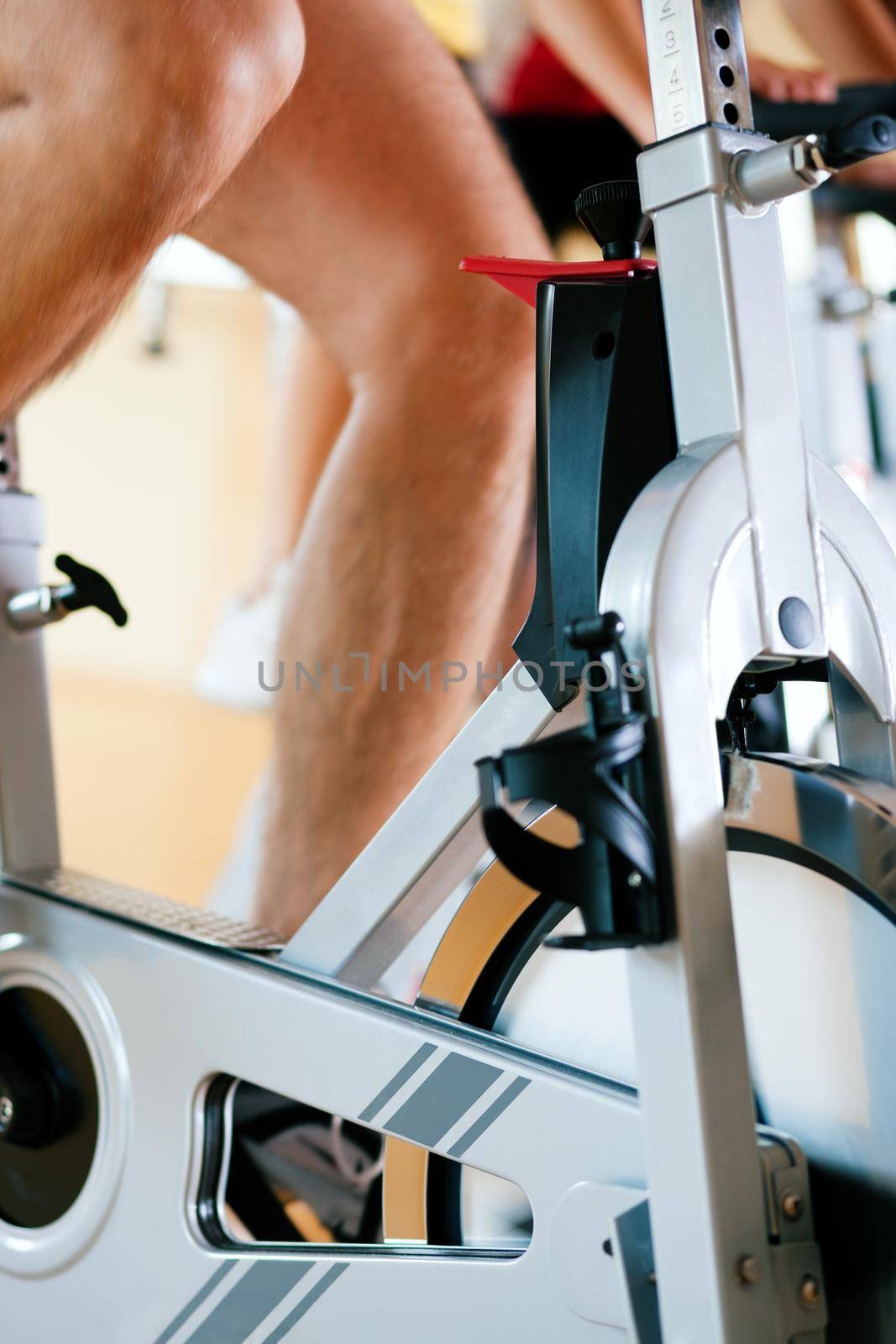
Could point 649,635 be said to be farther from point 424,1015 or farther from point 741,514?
point 424,1015

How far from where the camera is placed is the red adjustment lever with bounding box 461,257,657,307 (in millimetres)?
532

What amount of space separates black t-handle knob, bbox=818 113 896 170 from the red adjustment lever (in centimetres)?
10

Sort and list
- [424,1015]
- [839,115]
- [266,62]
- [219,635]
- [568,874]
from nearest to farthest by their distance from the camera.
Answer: [568,874] → [424,1015] → [266,62] → [839,115] → [219,635]

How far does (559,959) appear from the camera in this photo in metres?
0.62

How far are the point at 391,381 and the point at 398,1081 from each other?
610 mm

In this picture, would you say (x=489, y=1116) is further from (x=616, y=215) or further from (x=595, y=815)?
(x=616, y=215)

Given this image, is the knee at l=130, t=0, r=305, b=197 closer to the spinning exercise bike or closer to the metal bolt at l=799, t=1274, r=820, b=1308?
the spinning exercise bike

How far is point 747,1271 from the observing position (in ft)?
1.45

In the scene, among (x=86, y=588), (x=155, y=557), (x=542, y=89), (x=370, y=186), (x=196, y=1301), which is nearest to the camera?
(x=196, y=1301)

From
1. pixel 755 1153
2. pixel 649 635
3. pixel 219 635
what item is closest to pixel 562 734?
pixel 649 635

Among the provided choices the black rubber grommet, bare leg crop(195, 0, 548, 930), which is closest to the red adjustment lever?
the black rubber grommet

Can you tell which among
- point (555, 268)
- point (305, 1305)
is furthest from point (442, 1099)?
point (555, 268)

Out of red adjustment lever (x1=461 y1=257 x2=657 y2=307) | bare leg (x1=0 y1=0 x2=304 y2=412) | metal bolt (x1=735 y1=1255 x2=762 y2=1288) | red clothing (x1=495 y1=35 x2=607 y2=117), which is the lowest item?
metal bolt (x1=735 y1=1255 x2=762 y2=1288)

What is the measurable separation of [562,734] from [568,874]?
0.16ft
